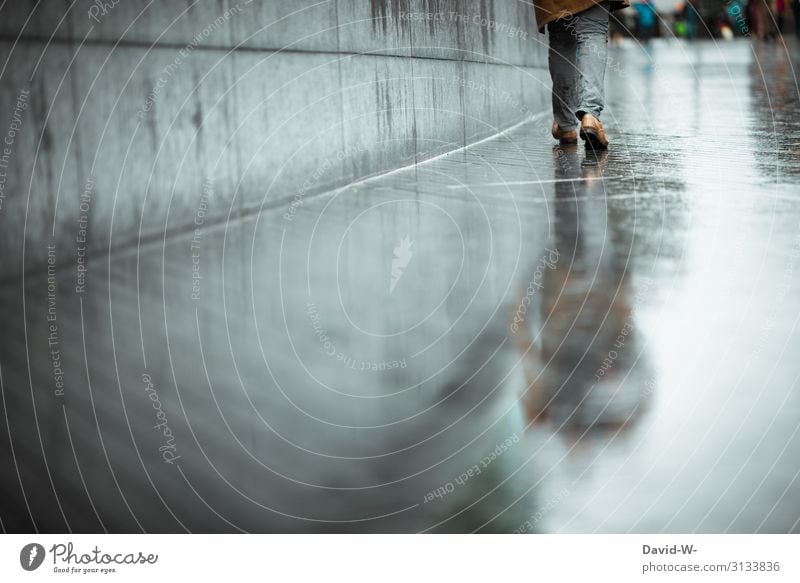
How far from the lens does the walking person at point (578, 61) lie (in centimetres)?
519

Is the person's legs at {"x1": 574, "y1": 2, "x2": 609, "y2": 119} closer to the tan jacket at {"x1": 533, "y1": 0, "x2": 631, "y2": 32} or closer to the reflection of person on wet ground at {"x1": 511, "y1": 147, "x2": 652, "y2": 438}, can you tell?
the tan jacket at {"x1": 533, "y1": 0, "x2": 631, "y2": 32}

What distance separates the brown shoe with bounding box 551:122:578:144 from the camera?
5676 mm

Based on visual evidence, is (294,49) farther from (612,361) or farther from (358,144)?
(612,361)

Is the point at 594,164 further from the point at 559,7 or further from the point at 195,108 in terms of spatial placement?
the point at 195,108

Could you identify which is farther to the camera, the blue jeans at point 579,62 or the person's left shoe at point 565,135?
the person's left shoe at point 565,135

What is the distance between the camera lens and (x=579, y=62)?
538cm

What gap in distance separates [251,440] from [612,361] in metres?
0.73

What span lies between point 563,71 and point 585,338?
3.64 metres
